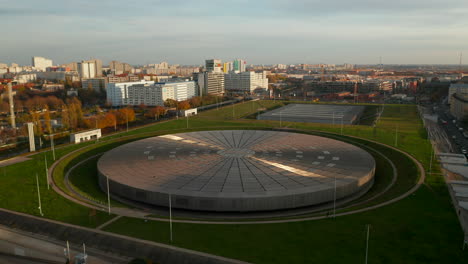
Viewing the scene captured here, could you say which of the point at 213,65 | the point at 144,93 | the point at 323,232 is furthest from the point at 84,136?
the point at 213,65

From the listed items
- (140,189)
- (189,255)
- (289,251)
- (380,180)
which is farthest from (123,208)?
(380,180)

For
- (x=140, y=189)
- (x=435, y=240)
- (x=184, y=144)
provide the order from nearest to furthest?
(x=435, y=240) → (x=140, y=189) → (x=184, y=144)

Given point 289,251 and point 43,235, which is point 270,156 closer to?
point 289,251

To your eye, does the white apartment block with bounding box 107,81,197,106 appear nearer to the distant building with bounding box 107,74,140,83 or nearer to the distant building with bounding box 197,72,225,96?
the distant building with bounding box 197,72,225,96

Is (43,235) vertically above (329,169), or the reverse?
(329,169)

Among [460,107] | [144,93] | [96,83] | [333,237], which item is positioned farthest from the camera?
[96,83]

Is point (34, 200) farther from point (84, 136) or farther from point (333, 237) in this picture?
point (333, 237)
